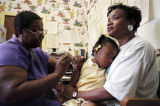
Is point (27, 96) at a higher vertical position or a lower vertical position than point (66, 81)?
higher

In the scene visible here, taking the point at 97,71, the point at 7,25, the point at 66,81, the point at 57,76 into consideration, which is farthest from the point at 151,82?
the point at 7,25

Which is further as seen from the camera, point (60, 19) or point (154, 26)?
point (60, 19)

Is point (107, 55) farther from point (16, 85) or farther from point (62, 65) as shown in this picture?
point (16, 85)

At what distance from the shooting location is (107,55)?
122 centimetres

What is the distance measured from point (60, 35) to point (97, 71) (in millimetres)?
2433

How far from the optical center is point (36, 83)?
851 mm

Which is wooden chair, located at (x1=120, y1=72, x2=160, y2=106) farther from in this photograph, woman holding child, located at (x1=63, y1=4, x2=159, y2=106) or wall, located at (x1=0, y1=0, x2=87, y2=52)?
wall, located at (x1=0, y1=0, x2=87, y2=52)

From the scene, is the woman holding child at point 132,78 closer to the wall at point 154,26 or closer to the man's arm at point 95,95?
the man's arm at point 95,95

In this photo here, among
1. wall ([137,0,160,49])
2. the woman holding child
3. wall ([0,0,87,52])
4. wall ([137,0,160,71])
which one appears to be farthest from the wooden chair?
wall ([0,0,87,52])

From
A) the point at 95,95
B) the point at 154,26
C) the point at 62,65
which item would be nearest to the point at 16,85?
the point at 62,65

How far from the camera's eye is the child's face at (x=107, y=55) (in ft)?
3.98

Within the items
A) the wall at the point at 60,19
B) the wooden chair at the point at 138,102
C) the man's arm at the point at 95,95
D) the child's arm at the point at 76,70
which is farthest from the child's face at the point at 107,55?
the wall at the point at 60,19

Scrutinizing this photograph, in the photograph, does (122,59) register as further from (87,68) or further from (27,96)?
(27,96)

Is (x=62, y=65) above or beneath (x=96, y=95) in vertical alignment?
above
